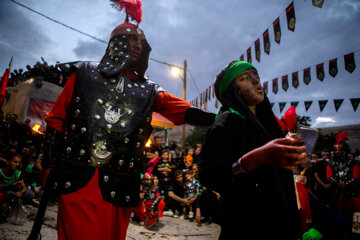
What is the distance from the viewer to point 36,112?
12727 millimetres

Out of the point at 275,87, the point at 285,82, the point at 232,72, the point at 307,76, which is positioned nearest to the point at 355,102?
the point at 307,76

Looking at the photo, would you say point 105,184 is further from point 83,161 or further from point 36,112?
point 36,112

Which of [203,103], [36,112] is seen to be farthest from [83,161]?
[203,103]

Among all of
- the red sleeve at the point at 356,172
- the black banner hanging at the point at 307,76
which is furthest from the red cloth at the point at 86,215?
the black banner hanging at the point at 307,76

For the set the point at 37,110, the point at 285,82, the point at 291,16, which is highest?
the point at 291,16

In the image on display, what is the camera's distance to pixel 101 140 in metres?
1.63

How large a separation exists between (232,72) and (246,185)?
762mm

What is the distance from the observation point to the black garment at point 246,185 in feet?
3.54

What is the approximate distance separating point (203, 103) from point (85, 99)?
49.6ft

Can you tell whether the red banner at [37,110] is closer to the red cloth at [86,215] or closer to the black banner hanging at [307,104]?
the red cloth at [86,215]

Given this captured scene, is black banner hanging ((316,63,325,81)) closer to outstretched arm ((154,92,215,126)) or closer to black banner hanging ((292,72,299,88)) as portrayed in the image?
black banner hanging ((292,72,299,88))

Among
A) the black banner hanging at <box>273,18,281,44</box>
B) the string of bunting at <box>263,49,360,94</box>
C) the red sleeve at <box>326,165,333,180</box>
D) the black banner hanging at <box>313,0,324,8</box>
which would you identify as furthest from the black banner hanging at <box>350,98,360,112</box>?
the black banner hanging at <box>313,0,324,8</box>

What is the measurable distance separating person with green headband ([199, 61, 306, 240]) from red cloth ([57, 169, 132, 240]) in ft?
2.74

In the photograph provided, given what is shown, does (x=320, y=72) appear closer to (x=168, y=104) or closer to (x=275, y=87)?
(x=275, y=87)
